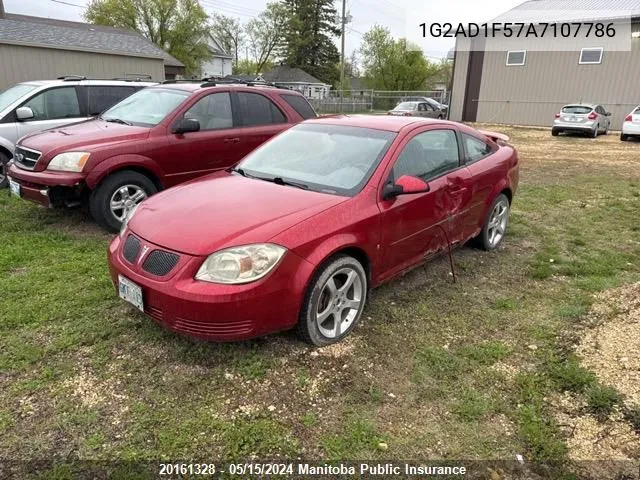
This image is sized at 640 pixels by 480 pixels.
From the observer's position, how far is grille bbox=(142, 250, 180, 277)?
2.85 m

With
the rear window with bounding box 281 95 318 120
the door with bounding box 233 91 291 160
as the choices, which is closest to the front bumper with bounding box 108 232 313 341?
the door with bounding box 233 91 291 160

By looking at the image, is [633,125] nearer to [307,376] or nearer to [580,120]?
[580,120]

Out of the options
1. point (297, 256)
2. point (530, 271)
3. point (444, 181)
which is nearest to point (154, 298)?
point (297, 256)

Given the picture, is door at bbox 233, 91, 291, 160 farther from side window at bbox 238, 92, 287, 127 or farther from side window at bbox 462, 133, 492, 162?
side window at bbox 462, 133, 492, 162

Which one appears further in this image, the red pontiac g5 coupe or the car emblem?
the car emblem

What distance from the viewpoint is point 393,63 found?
177 feet

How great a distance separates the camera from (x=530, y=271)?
477 cm

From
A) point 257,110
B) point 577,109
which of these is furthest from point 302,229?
point 577,109

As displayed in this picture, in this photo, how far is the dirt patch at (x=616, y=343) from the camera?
3001 millimetres

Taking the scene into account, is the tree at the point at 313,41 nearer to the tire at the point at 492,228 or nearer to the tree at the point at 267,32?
the tree at the point at 267,32

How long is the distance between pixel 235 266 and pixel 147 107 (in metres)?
4.14

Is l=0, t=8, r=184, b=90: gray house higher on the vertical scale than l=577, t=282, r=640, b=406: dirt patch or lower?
higher

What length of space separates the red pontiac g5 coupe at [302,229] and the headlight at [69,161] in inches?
77.4

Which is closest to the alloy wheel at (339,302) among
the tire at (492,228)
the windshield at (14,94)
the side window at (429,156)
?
the side window at (429,156)
